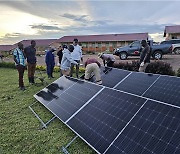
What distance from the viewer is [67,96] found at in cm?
554

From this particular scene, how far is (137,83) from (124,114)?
275cm

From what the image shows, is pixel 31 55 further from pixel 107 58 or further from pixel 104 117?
pixel 104 117

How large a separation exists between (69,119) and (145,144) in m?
1.98

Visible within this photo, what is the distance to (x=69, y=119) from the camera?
441cm

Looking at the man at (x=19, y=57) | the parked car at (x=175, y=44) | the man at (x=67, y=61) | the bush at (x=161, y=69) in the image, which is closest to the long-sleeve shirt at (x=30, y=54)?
the man at (x=19, y=57)

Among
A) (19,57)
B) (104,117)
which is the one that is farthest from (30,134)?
(19,57)

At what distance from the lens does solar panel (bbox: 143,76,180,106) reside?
4959mm

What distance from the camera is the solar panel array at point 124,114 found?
9.55 feet

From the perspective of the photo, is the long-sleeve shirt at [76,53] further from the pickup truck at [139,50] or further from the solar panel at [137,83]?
the pickup truck at [139,50]

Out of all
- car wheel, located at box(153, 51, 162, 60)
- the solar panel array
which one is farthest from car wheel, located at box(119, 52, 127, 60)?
the solar panel array

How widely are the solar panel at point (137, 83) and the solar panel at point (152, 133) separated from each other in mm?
2411

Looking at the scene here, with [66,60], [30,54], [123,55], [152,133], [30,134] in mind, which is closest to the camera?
[152,133]

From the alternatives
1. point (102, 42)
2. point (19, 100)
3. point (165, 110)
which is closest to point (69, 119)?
point (165, 110)

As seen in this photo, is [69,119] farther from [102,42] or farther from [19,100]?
[102,42]
